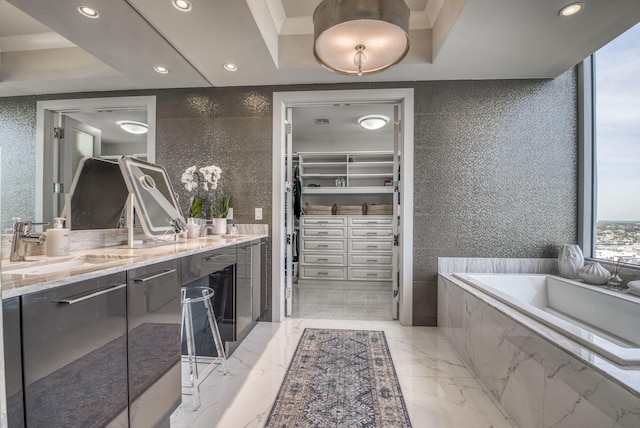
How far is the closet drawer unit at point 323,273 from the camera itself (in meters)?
4.76

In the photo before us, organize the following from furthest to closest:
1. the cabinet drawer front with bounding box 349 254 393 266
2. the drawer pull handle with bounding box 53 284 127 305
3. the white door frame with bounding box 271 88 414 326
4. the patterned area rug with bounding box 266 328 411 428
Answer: the cabinet drawer front with bounding box 349 254 393 266
the white door frame with bounding box 271 88 414 326
the patterned area rug with bounding box 266 328 411 428
the drawer pull handle with bounding box 53 284 127 305

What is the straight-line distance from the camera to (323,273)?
15.7 feet

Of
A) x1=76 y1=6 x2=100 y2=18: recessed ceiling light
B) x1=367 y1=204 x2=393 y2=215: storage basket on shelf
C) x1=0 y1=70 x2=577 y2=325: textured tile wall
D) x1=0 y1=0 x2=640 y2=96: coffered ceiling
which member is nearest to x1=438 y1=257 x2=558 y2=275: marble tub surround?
x1=0 y1=70 x2=577 y2=325: textured tile wall

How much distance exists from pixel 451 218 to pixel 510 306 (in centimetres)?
120

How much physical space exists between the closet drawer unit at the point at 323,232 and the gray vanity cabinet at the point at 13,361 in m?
4.11

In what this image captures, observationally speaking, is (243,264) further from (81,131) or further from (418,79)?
(418,79)

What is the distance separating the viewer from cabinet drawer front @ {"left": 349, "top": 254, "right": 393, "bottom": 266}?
15.4ft

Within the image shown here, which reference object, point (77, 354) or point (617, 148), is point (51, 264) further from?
point (617, 148)

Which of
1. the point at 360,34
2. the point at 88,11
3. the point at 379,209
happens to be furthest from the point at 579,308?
the point at 88,11

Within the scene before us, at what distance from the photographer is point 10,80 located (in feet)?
3.74

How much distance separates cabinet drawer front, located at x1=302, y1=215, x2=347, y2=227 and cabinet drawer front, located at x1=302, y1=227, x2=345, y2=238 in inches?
2.6

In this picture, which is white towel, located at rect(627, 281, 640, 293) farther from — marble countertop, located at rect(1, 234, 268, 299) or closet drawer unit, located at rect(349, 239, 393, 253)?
closet drawer unit, located at rect(349, 239, 393, 253)

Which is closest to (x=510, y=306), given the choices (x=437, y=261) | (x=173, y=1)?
(x=437, y=261)

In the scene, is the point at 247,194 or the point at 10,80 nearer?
the point at 10,80
